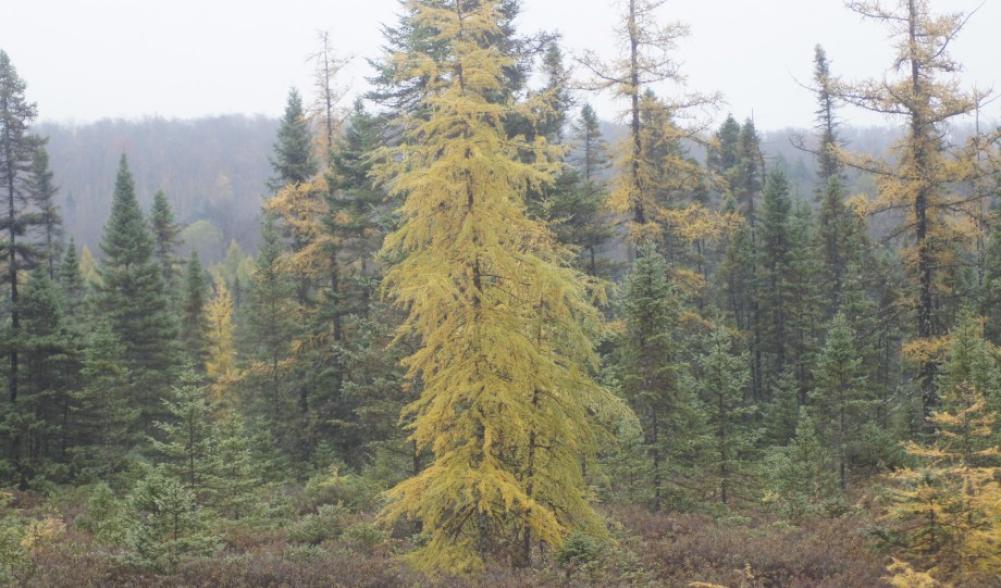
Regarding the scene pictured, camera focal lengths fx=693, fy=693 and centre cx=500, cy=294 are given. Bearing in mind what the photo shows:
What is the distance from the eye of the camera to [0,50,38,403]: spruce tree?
2800 cm

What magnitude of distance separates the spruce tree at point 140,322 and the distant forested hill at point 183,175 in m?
105

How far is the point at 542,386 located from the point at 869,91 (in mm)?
13874

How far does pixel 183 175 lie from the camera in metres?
182

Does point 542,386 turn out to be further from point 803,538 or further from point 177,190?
point 177,190

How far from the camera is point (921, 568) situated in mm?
10594

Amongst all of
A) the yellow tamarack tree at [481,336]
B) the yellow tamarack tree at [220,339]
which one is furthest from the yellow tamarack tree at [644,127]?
the yellow tamarack tree at [220,339]

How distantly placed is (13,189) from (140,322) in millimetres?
7883

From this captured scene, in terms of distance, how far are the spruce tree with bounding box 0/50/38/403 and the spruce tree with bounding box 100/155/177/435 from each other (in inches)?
165

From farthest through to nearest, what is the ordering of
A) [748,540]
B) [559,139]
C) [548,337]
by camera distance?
1. [559,139]
2. [748,540]
3. [548,337]

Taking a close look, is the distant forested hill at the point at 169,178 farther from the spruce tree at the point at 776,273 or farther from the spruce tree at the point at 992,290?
the spruce tree at the point at 992,290

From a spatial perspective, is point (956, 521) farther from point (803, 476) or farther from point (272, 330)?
point (272, 330)

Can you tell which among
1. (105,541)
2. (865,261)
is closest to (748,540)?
(105,541)

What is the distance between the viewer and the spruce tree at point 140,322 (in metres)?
32.3

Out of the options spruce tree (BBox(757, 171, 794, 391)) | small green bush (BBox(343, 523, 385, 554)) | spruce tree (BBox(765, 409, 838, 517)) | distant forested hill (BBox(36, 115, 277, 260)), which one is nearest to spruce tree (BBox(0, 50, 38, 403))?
small green bush (BBox(343, 523, 385, 554))
